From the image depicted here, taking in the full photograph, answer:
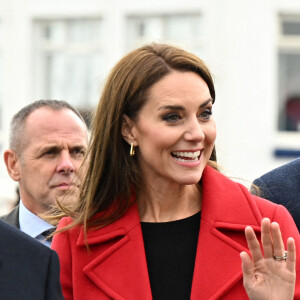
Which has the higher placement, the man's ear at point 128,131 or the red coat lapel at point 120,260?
the man's ear at point 128,131

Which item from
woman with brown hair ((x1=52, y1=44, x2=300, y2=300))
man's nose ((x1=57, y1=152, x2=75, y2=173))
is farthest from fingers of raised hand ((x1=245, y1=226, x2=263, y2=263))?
man's nose ((x1=57, y1=152, x2=75, y2=173))

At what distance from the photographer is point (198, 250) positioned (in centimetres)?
361

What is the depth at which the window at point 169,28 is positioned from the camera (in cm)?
1314

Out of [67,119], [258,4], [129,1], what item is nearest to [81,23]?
[129,1]

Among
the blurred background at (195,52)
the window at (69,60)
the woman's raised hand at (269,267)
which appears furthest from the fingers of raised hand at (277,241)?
the window at (69,60)

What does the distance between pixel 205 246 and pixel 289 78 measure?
9.90 metres

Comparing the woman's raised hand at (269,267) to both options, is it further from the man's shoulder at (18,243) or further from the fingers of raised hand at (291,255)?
the man's shoulder at (18,243)

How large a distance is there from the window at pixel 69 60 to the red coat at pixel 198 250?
32.5 feet

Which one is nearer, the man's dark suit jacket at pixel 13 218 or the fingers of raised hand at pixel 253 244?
→ the fingers of raised hand at pixel 253 244

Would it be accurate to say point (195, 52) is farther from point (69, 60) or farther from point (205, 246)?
point (205, 246)

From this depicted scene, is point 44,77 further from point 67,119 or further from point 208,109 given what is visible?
point 208,109

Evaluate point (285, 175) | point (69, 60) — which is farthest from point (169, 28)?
point (285, 175)

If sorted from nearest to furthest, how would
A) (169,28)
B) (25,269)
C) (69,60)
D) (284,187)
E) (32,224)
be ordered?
(25,269) < (284,187) < (32,224) < (169,28) < (69,60)

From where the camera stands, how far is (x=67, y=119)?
499 cm
